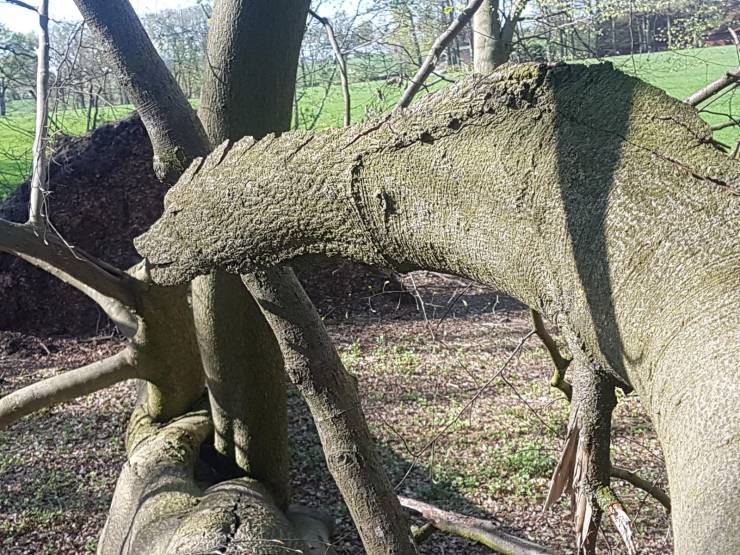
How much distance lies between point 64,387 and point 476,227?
Answer: 3059 millimetres

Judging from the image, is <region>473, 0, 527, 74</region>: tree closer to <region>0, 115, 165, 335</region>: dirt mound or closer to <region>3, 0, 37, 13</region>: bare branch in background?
<region>3, 0, 37, 13</region>: bare branch in background

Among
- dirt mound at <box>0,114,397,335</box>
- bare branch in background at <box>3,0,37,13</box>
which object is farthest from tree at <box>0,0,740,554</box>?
dirt mound at <box>0,114,397,335</box>

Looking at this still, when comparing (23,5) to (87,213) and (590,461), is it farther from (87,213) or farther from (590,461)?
(87,213)

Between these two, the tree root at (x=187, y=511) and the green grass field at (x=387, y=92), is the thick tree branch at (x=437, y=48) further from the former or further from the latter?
the tree root at (x=187, y=511)

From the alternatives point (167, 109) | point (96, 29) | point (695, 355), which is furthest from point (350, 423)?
point (96, 29)

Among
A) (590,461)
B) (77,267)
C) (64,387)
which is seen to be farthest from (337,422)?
(64,387)

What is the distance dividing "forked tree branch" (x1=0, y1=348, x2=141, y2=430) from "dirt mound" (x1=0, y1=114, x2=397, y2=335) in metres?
3.81

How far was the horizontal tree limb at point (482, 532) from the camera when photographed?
8.23 feet

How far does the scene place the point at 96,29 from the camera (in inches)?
110

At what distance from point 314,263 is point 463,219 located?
63 cm

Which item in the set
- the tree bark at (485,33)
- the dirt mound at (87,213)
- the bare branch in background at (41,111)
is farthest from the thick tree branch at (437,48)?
the dirt mound at (87,213)

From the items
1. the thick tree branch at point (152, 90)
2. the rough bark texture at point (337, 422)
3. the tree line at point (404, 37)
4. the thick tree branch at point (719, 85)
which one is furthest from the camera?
the tree line at point (404, 37)

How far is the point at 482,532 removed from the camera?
260 centimetres

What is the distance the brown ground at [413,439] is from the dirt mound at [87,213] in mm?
285
